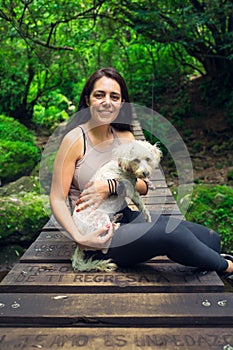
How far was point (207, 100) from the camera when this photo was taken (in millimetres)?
9508

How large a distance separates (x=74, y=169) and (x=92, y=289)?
0.78m

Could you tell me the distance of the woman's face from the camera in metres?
2.55

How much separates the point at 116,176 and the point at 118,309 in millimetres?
833

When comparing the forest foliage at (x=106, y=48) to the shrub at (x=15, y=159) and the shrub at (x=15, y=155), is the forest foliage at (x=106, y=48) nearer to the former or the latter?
the shrub at (x=15, y=155)

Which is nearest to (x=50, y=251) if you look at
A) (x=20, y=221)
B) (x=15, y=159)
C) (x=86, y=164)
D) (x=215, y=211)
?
(x=86, y=164)

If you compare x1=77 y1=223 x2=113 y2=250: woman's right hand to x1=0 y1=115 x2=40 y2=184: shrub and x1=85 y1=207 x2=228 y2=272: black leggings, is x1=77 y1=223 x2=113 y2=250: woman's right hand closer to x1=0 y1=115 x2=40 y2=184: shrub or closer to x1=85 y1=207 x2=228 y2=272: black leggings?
x1=85 y1=207 x2=228 y2=272: black leggings

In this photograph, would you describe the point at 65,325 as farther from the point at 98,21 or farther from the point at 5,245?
the point at 98,21

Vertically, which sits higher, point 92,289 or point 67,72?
point 67,72

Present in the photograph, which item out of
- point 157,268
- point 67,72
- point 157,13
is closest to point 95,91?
point 157,268

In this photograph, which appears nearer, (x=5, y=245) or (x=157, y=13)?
(x=5, y=245)

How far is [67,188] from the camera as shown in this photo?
7.90 feet

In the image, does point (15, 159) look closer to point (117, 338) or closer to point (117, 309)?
point (117, 309)

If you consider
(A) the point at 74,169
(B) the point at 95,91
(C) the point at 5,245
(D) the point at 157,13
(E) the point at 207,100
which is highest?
(D) the point at 157,13

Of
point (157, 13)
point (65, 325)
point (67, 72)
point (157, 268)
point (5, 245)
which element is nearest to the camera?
point (65, 325)
